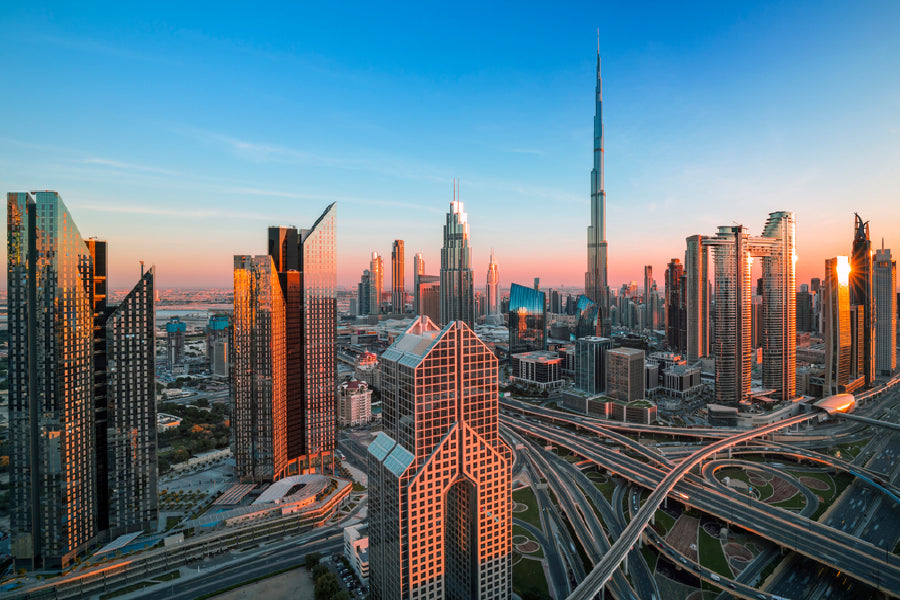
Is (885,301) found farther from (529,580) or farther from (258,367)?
(258,367)

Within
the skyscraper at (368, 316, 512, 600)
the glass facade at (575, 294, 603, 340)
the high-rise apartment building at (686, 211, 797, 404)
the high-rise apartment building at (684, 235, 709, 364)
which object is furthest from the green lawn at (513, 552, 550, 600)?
the high-rise apartment building at (684, 235, 709, 364)

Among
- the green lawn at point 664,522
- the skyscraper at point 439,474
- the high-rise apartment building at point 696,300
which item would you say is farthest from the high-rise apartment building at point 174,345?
the high-rise apartment building at point 696,300

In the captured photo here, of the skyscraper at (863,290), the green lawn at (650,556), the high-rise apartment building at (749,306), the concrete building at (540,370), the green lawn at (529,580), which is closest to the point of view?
the green lawn at (529,580)

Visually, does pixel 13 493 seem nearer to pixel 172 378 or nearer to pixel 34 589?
pixel 34 589

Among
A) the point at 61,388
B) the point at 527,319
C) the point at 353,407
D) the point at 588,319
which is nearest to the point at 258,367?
the point at 61,388

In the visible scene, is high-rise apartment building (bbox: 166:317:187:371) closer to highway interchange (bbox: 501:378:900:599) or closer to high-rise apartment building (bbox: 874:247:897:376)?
highway interchange (bbox: 501:378:900:599)

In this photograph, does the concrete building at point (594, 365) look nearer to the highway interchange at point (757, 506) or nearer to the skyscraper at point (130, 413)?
the highway interchange at point (757, 506)

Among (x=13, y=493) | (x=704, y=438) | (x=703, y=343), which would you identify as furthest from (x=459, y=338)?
(x=703, y=343)
